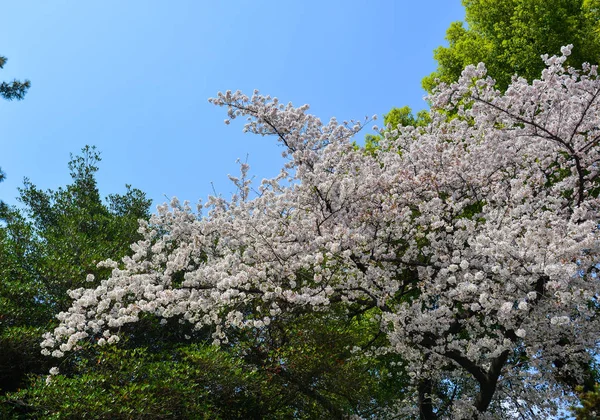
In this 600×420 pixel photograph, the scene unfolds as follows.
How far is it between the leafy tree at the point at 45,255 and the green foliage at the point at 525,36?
10.5 meters

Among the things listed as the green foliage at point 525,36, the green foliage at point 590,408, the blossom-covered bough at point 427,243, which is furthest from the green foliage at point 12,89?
the green foliage at point 590,408

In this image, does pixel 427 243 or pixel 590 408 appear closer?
pixel 590 408

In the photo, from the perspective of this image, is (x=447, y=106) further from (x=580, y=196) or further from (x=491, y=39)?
(x=491, y=39)

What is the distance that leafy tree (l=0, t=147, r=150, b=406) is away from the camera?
33.0ft

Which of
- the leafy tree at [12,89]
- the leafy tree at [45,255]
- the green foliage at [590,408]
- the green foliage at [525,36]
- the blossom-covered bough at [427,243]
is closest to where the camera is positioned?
the green foliage at [590,408]

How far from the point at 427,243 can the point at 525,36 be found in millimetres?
7756

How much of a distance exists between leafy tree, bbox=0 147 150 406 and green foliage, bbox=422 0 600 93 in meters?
10.5

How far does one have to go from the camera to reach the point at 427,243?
34.3 ft

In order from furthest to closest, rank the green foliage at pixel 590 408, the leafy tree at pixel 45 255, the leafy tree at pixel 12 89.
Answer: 1. the leafy tree at pixel 12 89
2. the leafy tree at pixel 45 255
3. the green foliage at pixel 590 408

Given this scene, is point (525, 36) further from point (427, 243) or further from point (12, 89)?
point (12, 89)

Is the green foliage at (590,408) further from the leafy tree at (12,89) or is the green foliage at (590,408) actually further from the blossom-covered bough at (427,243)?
the leafy tree at (12,89)

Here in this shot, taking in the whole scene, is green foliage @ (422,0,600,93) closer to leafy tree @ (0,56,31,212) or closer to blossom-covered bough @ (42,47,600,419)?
blossom-covered bough @ (42,47,600,419)

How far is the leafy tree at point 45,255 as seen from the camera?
33.0ft

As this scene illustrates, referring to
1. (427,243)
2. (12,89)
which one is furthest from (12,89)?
(427,243)
